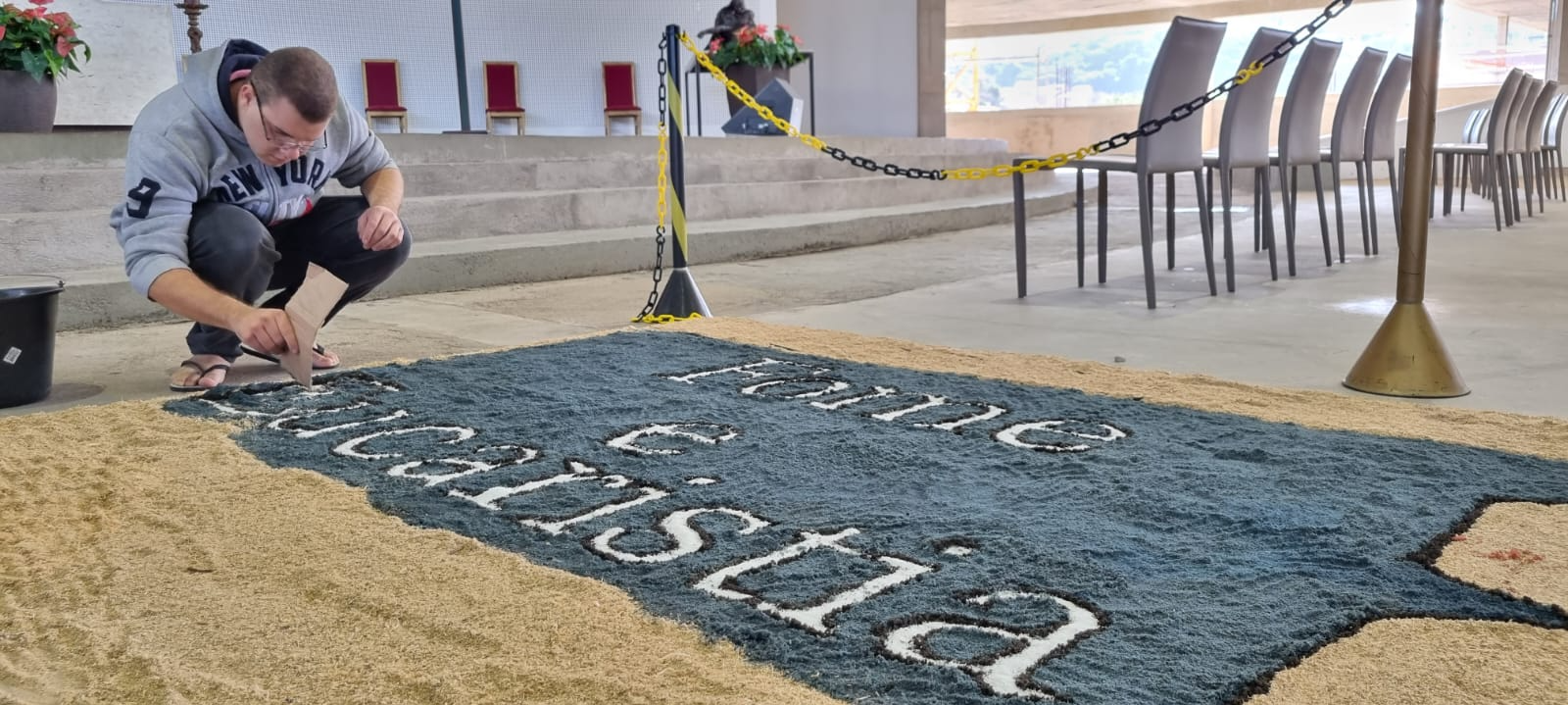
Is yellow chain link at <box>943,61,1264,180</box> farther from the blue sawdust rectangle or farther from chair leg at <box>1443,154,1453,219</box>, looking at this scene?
chair leg at <box>1443,154,1453,219</box>

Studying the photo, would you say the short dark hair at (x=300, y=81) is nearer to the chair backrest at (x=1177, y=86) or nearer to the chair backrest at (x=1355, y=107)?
the chair backrest at (x=1177, y=86)

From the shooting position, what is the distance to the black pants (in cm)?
235

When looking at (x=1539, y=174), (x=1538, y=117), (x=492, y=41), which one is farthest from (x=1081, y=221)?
(x=492, y=41)

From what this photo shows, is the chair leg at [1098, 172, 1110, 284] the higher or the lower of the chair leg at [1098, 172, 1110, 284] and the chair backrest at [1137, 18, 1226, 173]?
the lower

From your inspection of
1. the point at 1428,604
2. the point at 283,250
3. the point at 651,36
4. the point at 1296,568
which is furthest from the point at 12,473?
the point at 651,36

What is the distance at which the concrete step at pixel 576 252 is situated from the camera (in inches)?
132

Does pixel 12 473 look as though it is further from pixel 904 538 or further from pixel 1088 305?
pixel 1088 305

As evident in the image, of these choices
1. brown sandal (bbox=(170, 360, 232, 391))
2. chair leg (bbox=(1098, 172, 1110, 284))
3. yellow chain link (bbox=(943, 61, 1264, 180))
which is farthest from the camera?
chair leg (bbox=(1098, 172, 1110, 284))

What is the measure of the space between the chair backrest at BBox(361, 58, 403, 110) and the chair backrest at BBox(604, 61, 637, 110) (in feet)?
5.14

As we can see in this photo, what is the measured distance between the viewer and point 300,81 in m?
2.07

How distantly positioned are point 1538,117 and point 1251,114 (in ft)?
14.1

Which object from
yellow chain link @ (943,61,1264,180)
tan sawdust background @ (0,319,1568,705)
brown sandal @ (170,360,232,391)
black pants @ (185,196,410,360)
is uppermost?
yellow chain link @ (943,61,1264,180)

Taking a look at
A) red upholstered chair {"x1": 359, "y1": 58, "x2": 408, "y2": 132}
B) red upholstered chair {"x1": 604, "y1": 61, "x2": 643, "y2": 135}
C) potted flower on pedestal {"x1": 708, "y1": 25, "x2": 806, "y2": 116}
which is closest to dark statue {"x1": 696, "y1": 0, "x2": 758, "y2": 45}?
potted flower on pedestal {"x1": 708, "y1": 25, "x2": 806, "y2": 116}

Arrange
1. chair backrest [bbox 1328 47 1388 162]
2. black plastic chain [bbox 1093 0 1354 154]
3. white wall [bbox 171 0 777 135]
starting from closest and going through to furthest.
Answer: black plastic chain [bbox 1093 0 1354 154] < chair backrest [bbox 1328 47 1388 162] < white wall [bbox 171 0 777 135]
